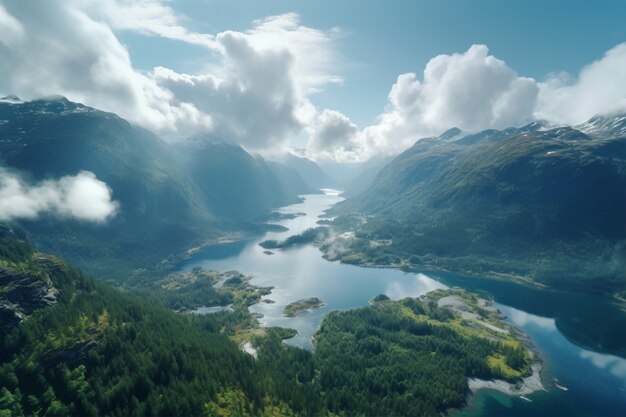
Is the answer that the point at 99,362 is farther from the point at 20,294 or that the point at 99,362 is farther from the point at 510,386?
the point at 510,386

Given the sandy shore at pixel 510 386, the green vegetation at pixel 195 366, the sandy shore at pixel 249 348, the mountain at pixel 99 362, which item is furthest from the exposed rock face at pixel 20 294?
the sandy shore at pixel 510 386

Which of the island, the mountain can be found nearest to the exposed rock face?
the mountain

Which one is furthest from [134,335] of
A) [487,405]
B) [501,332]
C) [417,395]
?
[501,332]

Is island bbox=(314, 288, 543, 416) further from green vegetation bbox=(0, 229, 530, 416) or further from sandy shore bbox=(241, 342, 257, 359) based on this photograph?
sandy shore bbox=(241, 342, 257, 359)

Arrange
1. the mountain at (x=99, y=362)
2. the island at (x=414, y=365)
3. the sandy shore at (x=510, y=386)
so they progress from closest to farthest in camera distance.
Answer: the mountain at (x=99, y=362)
the island at (x=414, y=365)
the sandy shore at (x=510, y=386)

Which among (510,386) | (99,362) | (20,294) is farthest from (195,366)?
(510,386)

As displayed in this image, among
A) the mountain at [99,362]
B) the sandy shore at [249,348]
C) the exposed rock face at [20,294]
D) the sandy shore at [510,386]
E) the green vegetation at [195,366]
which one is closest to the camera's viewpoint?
the mountain at [99,362]

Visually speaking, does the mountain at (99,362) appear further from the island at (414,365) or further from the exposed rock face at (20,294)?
the island at (414,365)
